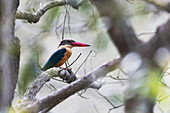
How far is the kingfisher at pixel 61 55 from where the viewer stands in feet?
8.02

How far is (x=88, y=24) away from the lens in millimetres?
1603

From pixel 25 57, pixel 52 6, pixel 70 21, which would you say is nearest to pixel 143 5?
pixel 70 21

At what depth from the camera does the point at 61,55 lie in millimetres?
2531

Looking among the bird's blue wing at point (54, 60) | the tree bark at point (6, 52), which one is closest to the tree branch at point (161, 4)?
the tree bark at point (6, 52)

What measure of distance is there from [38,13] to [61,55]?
0.50 meters

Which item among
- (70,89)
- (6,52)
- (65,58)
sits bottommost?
(65,58)

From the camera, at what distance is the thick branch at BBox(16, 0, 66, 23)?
6.78ft

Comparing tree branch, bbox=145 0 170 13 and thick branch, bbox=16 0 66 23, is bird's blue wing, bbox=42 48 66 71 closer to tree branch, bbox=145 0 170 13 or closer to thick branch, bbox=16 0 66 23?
thick branch, bbox=16 0 66 23

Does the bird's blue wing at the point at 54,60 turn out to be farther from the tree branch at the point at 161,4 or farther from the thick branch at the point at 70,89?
the tree branch at the point at 161,4

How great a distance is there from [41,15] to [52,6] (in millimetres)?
93

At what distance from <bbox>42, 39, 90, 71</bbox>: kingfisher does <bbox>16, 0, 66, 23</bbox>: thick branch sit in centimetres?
37

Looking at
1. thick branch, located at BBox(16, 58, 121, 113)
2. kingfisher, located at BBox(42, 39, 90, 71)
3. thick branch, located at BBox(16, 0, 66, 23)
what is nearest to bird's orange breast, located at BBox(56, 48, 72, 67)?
kingfisher, located at BBox(42, 39, 90, 71)

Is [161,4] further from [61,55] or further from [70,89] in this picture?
[61,55]

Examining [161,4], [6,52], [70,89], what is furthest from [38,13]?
[161,4]
